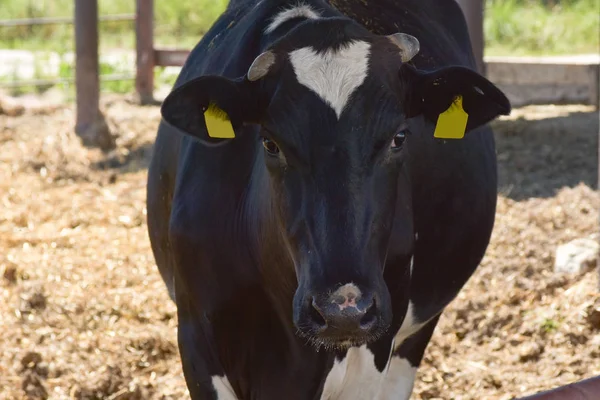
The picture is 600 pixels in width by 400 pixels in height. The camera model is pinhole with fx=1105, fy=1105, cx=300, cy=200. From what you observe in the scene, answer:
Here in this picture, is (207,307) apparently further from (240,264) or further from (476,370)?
(476,370)

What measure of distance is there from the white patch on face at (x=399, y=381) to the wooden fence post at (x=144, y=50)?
8.24 meters

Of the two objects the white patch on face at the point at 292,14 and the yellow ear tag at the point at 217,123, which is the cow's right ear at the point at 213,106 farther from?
the white patch on face at the point at 292,14

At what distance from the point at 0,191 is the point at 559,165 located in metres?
4.31

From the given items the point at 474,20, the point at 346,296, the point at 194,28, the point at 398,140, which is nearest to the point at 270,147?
the point at 398,140

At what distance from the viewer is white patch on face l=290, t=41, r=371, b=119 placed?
3059 mm

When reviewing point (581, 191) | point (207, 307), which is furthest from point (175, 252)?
point (581, 191)

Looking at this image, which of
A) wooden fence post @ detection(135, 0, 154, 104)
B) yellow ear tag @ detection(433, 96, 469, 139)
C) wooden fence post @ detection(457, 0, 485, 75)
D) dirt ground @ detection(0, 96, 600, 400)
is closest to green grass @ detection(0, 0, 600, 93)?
wooden fence post @ detection(135, 0, 154, 104)

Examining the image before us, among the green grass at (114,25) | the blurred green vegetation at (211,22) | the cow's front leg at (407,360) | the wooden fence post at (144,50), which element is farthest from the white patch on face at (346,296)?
the green grass at (114,25)

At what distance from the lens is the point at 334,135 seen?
3.01 m

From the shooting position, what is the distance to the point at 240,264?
11.7 feet

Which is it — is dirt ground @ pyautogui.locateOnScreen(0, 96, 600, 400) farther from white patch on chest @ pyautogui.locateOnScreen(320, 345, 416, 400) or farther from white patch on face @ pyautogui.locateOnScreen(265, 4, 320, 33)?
white patch on face @ pyautogui.locateOnScreen(265, 4, 320, 33)

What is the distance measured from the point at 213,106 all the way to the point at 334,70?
0.39 metres

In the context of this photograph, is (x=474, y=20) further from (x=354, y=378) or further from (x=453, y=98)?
Answer: (x=453, y=98)

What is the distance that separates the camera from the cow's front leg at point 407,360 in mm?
4652
